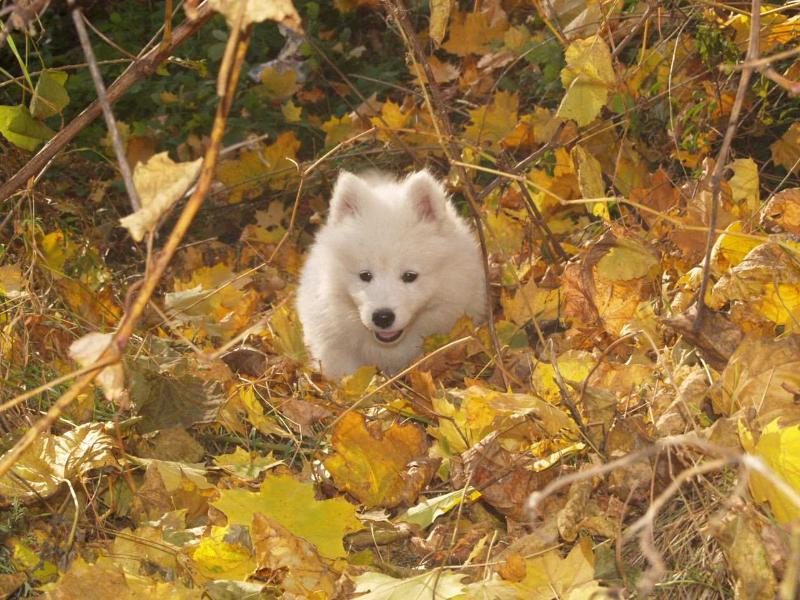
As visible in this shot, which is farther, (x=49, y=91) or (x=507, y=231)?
(x=507, y=231)

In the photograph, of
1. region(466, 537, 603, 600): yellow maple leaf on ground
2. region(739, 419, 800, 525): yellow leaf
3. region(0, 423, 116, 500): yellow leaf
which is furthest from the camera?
region(0, 423, 116, 500): yellow leaf

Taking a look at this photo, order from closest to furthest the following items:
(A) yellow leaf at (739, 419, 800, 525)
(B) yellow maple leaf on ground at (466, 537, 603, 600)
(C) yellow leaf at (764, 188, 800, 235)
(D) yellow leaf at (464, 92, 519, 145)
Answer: (A) yellow leaf at (739, 419, 800, 525)
(B) yellow maple leaf on ground at (466, 537, 603, 600)
(C) yellow leaf at (764, 188, 800, 235)
(D) yellow leaf at (464, 92, 519, 145)

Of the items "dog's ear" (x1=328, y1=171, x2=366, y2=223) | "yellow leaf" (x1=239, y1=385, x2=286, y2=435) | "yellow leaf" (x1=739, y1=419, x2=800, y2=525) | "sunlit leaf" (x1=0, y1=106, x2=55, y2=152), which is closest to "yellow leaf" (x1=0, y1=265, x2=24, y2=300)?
"sunlit leaf" (x1=0, y1=106, x2=55, y2=152)

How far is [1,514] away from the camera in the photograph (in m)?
2.43

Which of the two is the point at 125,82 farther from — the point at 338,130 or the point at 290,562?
the point at 338,130

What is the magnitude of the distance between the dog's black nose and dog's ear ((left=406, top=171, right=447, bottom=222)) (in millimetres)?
456

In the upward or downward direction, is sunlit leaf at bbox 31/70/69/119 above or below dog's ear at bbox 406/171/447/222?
above

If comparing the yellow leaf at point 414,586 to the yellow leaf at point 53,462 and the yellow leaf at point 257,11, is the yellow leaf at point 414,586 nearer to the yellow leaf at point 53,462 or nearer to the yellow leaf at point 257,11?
the yellow leaf at point 53,462

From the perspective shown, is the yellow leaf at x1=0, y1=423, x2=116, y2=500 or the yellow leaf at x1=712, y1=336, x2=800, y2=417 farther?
the yellow leaf at x1=0, y1=423, x2=116, y2=500

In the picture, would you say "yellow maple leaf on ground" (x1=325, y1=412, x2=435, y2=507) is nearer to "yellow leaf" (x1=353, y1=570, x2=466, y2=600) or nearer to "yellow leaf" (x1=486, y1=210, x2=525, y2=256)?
"yellow leaf" (x1=353, y1=570, x2=466, y2=600)

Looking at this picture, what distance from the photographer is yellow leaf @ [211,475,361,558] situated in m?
2.20

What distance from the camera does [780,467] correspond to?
189 centimetres

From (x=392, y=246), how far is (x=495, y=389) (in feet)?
3.34

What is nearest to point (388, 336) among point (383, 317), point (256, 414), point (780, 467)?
point (383, 317)
